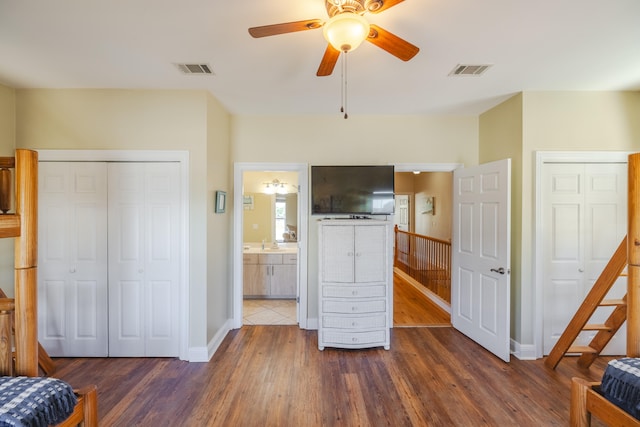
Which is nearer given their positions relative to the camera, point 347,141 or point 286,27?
point 286,27

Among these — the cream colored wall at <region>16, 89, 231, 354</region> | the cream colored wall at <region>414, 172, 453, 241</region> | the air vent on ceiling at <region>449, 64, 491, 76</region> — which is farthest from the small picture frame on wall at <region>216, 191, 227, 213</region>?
→ the cream colored wall at <region>414, 172, 453, 241</region>

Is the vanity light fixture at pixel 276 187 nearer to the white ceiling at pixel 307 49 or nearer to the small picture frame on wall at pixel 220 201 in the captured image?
the small picture frame on wall at pixel 220 201

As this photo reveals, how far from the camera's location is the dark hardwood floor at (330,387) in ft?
6.74

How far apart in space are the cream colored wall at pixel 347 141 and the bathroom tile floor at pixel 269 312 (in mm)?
545

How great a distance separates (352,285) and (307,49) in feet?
7.43

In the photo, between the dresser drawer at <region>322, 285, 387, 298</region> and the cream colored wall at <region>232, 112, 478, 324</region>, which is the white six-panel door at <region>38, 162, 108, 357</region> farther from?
the dresser drawer at <region>322, 285, 387, 298</region>

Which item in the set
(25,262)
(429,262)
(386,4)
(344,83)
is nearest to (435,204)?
(429,262)

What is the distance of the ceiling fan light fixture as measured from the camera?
52.5 inches

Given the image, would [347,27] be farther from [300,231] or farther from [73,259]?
[73,259]

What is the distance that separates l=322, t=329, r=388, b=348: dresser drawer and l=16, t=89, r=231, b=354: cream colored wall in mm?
1269

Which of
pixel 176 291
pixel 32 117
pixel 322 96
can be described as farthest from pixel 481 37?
pixel 32 117

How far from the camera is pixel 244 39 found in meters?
2.03

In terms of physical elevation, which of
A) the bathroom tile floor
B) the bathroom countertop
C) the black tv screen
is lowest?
the bathroom tile floor

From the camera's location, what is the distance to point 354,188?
3.45 m
